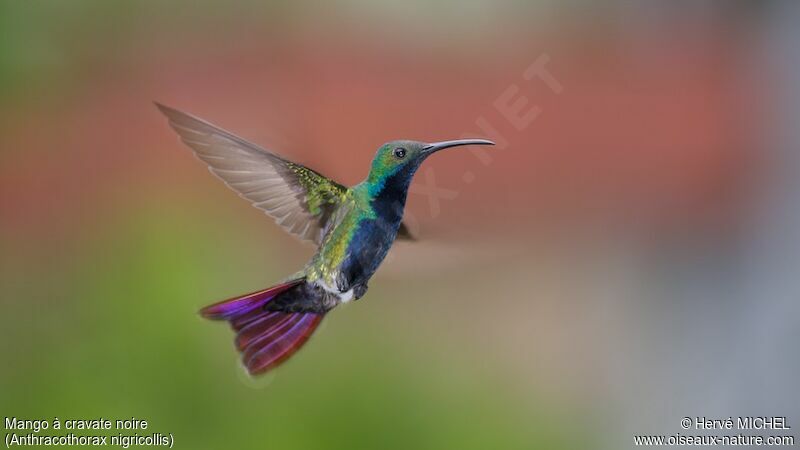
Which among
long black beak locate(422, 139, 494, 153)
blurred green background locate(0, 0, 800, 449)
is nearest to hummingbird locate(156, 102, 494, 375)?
long black beak locate(422, 139, 494, 153)

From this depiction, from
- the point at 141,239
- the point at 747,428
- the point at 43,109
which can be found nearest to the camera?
the point at 141,239

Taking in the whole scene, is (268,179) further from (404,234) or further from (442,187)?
(442,187)

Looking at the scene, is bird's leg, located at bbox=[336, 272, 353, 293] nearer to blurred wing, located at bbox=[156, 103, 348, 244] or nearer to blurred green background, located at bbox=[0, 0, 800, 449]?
blurred wing, located at bbox=[156, 103, 348, 244]

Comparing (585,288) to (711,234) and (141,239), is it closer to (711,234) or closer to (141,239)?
(711,234)

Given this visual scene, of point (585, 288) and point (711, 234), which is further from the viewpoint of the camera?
point (711, 234)

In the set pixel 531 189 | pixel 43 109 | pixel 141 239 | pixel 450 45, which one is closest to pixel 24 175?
pixel 43 109
